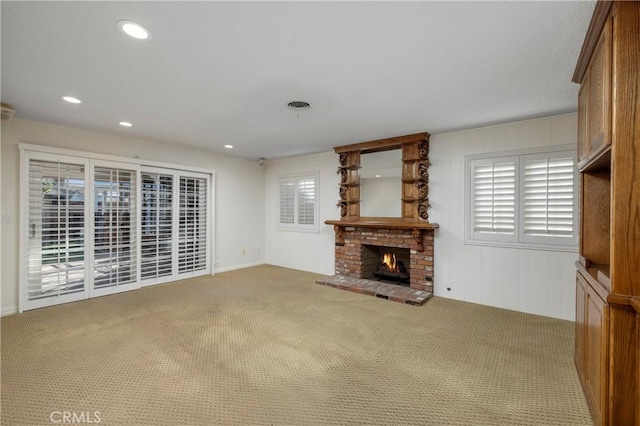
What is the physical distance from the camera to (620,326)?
1.50 meters

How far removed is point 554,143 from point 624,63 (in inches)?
96.5

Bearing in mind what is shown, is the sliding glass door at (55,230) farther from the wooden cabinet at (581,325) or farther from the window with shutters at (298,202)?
the wooden cabinet at (581,325)

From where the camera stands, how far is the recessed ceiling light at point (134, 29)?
5.89 feet

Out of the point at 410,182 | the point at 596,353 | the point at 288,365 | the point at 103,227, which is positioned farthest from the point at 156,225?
the point at 596,353

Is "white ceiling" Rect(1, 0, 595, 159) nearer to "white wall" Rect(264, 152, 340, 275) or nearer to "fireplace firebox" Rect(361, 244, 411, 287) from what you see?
"white wall" Rect(264, 152, 340, 275)

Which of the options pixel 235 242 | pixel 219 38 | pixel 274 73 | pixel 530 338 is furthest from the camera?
pixel 235 242

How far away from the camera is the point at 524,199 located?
3.71m

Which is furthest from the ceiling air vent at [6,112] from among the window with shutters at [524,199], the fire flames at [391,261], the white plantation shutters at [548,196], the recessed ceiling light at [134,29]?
the white plantation shutters at [548,196]

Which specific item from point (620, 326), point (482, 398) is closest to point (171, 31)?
point (620, 326)

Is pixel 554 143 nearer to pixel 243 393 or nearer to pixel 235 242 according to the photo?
pixel 243 393

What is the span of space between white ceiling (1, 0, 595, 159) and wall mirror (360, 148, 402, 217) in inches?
41.3

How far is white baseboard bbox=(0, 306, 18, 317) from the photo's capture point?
3526mm

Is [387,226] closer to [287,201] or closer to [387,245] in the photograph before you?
[387,245]

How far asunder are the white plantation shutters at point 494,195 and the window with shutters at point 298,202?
112 inches
